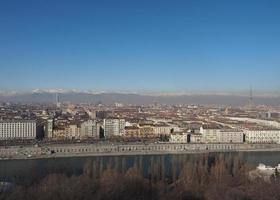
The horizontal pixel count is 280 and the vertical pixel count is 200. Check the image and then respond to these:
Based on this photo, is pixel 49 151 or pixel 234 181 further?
pixel 49 151

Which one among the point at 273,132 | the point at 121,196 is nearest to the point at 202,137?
the point at 273,132

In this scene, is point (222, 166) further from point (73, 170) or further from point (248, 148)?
point (248, 148)

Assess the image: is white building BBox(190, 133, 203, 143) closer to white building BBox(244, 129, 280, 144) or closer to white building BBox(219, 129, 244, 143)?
white building BBox(219, 129, 244, 143)

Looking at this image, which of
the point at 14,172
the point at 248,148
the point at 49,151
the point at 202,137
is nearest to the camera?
the point at 14,172

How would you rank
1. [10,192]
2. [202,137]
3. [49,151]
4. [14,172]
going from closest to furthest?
[10,192]
[14,172]
[49,151]
[202,137]

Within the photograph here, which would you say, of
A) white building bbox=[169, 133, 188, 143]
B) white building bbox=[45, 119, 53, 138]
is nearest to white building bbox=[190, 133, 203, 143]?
white building bbox=[169, 133, 188, 143]

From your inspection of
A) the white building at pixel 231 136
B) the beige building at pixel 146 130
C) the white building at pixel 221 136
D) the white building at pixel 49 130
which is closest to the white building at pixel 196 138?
the white building at pixel 221 136

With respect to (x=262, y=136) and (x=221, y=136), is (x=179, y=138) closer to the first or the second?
(x=221, y=136)
